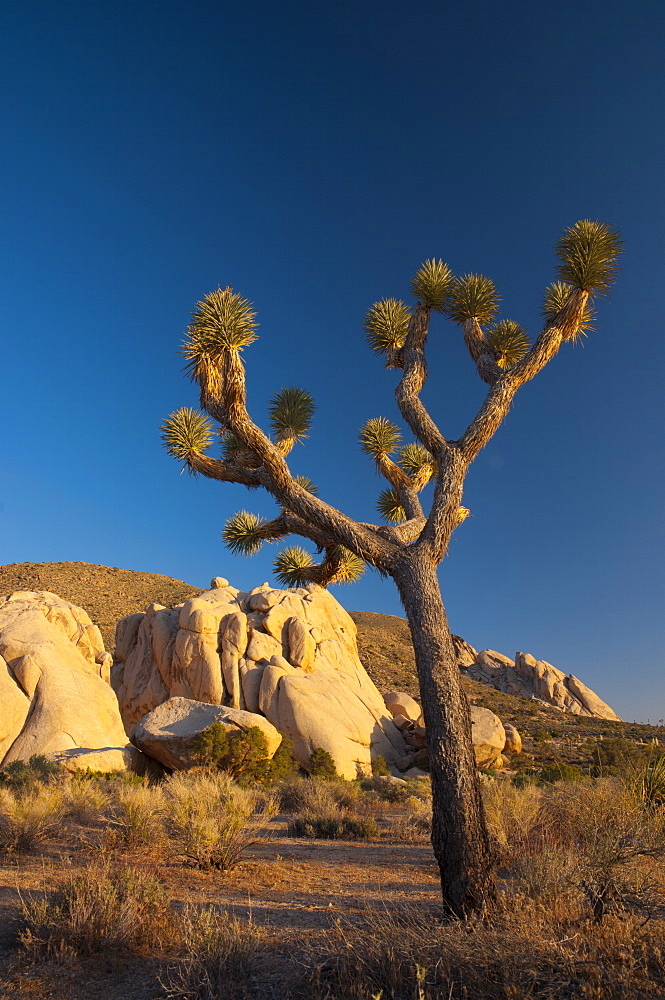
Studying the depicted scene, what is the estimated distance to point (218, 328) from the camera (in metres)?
8.73

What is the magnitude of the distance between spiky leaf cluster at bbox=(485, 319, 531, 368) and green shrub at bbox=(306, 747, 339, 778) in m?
17.4

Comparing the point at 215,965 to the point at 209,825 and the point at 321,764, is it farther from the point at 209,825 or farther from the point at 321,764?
the point at 321,764

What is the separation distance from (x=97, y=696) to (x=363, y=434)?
712 inches

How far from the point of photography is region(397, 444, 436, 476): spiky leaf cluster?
10586mm

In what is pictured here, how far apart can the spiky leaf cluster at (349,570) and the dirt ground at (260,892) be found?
13.7 ft

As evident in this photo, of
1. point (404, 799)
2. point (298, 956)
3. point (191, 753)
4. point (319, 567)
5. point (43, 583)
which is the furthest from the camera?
point (43, 583)

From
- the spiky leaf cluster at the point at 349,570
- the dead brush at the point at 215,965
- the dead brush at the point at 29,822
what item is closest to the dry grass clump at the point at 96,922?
the dead brush at the point at 215,965

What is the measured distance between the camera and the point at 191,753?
1719 cm

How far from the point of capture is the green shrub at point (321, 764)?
2173 centimetres

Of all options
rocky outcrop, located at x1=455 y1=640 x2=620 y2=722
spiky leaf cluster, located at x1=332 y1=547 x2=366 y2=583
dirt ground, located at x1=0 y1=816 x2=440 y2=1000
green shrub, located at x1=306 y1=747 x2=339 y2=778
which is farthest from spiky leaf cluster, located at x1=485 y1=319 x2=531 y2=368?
rocky outcrop, located at x1=455 y1=640 x2=620 y2=722

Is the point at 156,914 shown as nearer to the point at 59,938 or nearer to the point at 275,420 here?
the point at 59,938

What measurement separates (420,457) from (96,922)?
26.9 feet

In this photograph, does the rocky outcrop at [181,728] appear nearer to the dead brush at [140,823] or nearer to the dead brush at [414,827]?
the dead brush at [414,827]

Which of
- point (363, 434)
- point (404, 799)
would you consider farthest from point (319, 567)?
point (404, 799)
